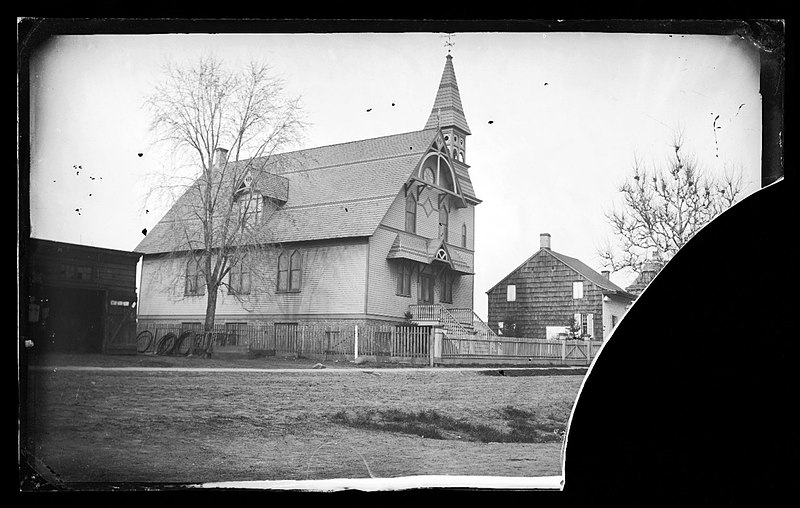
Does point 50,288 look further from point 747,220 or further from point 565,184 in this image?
point 747,220

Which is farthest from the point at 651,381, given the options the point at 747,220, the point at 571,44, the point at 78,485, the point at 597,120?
the point at 78,485

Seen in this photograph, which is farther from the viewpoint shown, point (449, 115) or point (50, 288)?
point (449, 115)

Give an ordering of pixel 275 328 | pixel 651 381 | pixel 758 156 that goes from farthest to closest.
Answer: pixel 275 328 < pixel 758 156 < pixel 651 381

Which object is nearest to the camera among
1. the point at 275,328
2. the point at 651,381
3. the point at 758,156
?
the point at 651,381

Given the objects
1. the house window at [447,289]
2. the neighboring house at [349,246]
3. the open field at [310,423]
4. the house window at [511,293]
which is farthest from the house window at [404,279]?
the house window at [511,293]

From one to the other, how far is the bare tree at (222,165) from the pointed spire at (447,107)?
0.88m

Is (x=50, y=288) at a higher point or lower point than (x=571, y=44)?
lower

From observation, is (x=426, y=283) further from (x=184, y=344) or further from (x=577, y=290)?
(x=184, y=344)

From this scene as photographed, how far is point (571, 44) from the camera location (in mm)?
4246

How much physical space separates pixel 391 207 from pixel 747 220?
3.94m

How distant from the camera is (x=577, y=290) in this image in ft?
15.6

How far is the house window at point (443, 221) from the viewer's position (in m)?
4.83

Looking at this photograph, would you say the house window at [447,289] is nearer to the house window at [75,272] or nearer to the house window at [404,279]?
the house window at [404,279]

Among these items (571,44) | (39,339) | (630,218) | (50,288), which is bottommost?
(39,339)
